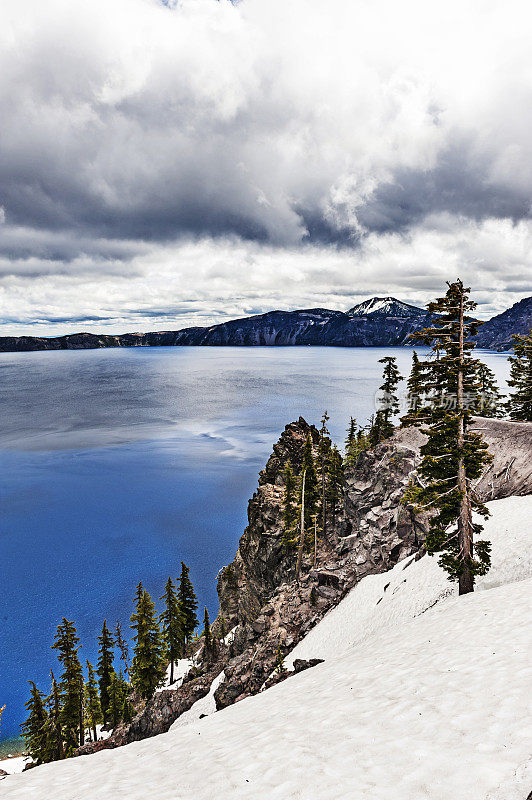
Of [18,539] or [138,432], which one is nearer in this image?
[18,539]

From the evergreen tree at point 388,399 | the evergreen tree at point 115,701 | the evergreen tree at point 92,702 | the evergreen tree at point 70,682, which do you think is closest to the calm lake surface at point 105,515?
the evergreen tree at point 92,702

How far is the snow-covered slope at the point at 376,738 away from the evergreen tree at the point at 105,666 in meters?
35.8

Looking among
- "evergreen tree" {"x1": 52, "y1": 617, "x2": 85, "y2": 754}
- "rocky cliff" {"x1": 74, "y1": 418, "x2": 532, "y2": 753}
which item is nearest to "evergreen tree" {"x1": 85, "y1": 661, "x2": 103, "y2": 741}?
"evergreen tree" {"x1": 52, "y1": 617, "x2": 85, "y2": 754}

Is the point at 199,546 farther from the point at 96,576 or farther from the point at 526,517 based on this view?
the point at 526,517

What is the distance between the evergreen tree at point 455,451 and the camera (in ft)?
48.1

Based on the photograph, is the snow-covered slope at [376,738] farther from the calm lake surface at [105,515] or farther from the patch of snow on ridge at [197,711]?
the calm lake surface at [105,515]

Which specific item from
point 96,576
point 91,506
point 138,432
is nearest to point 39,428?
point 138,432

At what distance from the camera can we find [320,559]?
40.6 meters

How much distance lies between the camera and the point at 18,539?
8700 cm

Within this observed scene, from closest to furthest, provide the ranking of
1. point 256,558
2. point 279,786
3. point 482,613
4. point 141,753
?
point 279,786 < point 141,753 < point 482,613 < point 256,558

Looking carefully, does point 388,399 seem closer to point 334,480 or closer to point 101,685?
point 334,480

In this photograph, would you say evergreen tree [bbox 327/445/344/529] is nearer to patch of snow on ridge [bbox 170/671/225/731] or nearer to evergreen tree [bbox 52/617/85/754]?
patch of snow on ridge [bbox 170/671/225/731]

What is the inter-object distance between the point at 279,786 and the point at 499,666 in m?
5.42

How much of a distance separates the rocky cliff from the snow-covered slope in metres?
9.27
